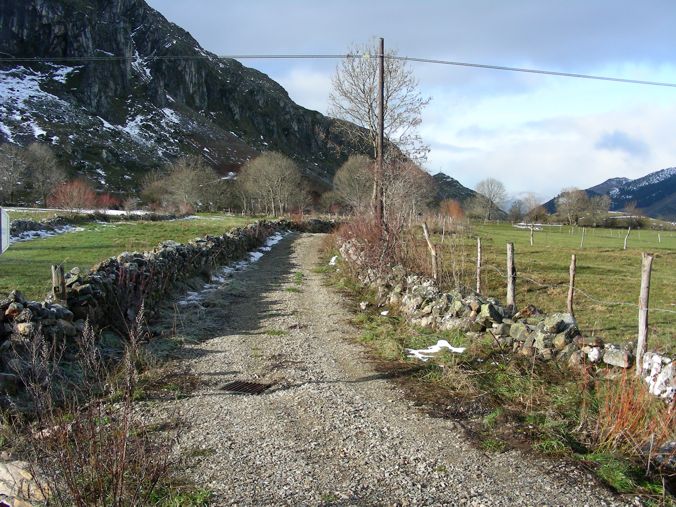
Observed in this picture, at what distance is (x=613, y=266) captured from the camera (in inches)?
1046

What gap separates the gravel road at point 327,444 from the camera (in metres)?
4.11

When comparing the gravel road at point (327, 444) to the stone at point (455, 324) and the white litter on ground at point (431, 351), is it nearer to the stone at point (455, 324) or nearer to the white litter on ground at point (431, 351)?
the white litter on ground at point (431, 351)

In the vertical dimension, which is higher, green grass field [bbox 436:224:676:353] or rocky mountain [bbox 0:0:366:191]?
rocky mountain [bbox 0:0:366:191]

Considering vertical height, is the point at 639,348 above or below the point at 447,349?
above

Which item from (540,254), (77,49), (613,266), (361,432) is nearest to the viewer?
(361,432)

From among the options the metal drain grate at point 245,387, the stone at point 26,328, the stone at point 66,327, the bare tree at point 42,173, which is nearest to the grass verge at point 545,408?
the metal drain grate at point 245,387

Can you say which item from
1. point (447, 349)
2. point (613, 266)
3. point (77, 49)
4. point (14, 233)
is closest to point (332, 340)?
point (447, 349)

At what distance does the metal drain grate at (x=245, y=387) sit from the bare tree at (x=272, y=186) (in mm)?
68905

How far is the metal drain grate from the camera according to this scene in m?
6.47

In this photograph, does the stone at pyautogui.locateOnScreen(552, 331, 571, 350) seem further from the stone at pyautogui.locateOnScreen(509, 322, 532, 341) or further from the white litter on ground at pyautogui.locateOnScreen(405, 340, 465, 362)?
the white litter on ground at pyautogui.locateOnScreen(405, 340, 465, 362)

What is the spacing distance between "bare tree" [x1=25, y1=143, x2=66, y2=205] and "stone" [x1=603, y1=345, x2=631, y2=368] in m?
68.1

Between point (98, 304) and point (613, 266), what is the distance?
26.0m

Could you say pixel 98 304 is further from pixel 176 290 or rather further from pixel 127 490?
pixel 127 490

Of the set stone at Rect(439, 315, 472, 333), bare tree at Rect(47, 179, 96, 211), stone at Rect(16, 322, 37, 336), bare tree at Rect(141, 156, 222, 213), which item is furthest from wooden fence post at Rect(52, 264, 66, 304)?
bare tree at Rect(141, 156, 222, 213)
